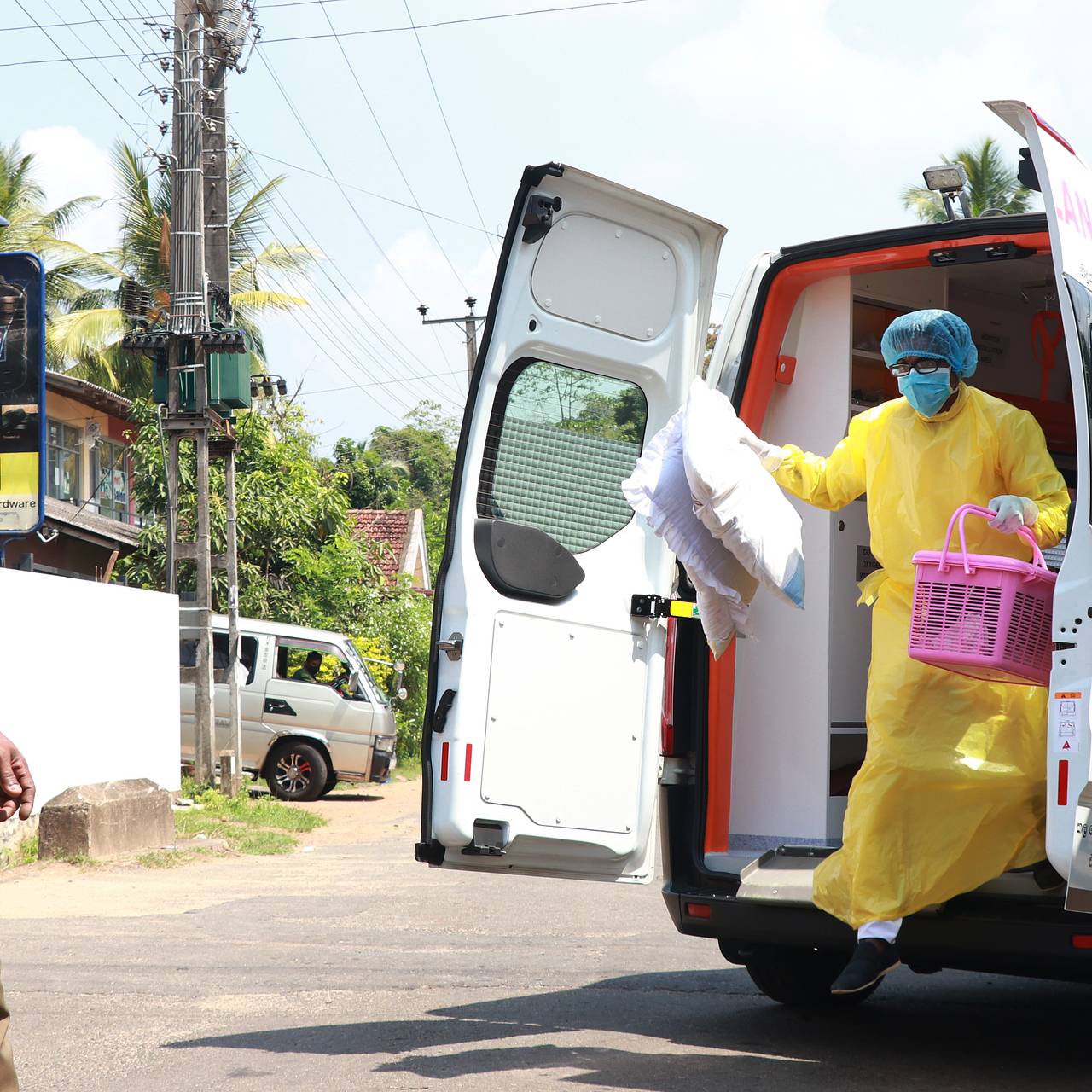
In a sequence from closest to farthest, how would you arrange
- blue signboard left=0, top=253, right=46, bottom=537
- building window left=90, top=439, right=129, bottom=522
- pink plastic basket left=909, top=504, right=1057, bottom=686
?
1. pink plastic basket left=909, top=504, right=1057, bottom=686
2. blue signboard left=0, top=253, right=46, bottom=537
3. building window left=90, top=439, right=129, bottom=522

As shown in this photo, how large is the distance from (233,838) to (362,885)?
3.18 meters

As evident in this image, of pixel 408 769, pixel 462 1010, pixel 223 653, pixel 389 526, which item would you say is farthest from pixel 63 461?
pixel 462 1010

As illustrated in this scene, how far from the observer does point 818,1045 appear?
521cm

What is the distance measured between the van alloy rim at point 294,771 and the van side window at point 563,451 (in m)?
12.8

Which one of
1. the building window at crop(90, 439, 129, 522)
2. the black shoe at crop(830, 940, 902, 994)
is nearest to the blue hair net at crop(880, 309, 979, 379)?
the black shoe at crop(830, 940, 902, 994)

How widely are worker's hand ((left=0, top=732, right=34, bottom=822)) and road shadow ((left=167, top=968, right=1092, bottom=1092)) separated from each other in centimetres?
182

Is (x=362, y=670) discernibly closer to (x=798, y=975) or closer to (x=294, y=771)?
(x=294, y=771)

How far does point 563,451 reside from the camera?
5305 millimetres

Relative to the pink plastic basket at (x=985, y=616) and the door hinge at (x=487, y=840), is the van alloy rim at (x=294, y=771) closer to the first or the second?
the door hinge at (x=487, y=840)

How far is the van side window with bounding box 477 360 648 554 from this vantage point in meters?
5.21

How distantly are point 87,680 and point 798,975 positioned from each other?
8.37 metres

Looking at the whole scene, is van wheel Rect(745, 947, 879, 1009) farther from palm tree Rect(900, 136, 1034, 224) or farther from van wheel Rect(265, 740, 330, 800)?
palm tree Rect(900, 136, 1034, 224)

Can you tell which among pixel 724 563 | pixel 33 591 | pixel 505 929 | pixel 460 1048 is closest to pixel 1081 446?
pixel 724 563

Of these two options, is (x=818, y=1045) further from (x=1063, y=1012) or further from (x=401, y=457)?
(x=401, y=457)
